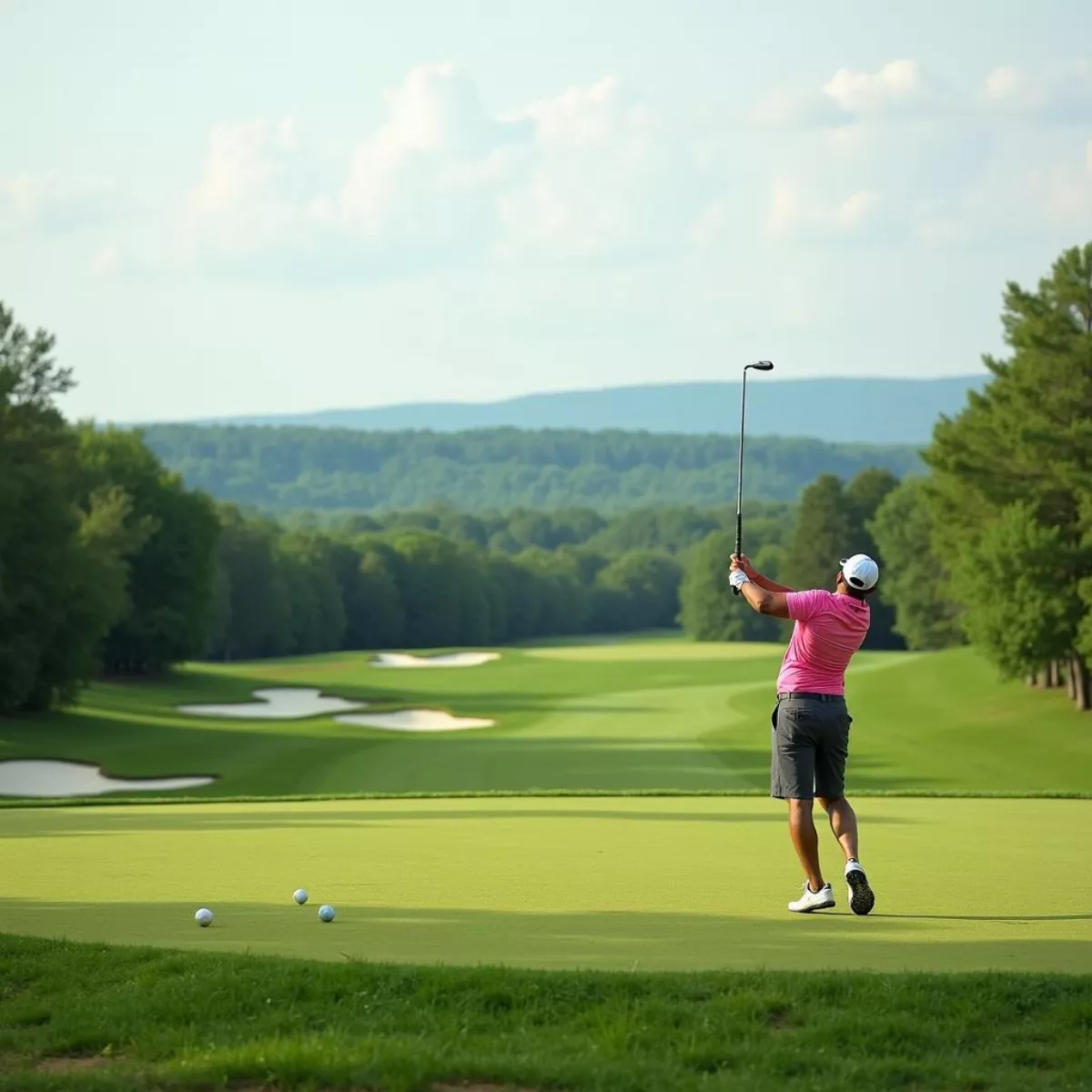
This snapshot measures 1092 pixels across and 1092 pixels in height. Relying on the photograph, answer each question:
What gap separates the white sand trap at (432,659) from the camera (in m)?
90.1

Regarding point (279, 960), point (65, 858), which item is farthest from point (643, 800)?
point (279, 960)

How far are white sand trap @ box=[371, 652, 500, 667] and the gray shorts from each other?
7737 cm

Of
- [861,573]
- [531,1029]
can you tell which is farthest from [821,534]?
[531,1029]

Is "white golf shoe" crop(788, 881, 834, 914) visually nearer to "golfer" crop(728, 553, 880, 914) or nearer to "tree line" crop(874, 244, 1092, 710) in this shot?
"golfer" crop(728, 553, 880, 914)

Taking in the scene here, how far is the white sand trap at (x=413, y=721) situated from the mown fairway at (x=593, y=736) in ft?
2.57

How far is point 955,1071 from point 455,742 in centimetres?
4165

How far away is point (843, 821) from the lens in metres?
11.1

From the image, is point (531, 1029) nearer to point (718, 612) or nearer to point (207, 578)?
point (207, 578)

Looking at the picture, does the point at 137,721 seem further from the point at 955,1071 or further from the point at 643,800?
the point at 955,1071

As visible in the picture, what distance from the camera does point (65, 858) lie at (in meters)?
13.6

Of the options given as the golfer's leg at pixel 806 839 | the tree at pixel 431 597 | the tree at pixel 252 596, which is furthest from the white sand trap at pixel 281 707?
the tree at pixel 431 597

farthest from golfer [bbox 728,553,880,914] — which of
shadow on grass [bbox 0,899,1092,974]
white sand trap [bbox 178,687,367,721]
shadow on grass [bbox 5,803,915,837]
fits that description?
white sand trap [bbox 178,687,367,721]

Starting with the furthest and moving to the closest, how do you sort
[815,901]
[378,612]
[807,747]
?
[378,612]
[807,747]
[815,901]

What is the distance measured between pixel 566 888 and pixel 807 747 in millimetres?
1711
